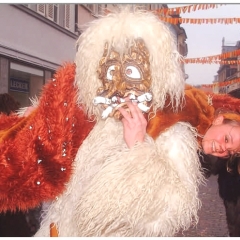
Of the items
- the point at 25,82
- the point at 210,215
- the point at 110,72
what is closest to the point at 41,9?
the point at 25,82

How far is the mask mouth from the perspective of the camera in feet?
2.97

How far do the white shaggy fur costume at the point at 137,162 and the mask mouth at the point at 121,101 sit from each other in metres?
0.02

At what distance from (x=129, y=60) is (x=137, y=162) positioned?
26 cm

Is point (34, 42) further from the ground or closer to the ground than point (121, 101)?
further from the ground

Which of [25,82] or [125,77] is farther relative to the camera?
[25,82]

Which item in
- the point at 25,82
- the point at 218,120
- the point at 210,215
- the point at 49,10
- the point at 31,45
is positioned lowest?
the point at 210,215

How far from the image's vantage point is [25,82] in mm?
1053

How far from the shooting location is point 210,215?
105 cm

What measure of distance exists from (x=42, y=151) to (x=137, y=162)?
0.86 ft

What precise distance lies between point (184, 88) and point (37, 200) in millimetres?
509

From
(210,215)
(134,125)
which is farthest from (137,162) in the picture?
(210,215)

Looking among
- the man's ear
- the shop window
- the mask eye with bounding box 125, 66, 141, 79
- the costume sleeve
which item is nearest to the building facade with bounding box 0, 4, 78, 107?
the shop window

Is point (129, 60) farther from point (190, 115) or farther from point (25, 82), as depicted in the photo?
point (25, 82)

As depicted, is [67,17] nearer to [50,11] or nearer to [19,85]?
[50,11]
